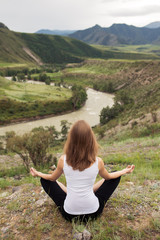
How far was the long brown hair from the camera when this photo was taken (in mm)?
3682

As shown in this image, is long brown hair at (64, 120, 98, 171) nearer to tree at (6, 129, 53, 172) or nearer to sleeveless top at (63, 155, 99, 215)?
sleeveless top at (63, 155, 99, 215)

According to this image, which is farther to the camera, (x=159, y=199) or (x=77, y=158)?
(x=159, y=199)

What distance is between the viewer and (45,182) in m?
4.74

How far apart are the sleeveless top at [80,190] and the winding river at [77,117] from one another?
160ft

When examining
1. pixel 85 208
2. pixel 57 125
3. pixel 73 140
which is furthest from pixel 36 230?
pixel 57 125

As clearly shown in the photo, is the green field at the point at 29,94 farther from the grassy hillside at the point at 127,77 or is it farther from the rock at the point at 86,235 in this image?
the rock at the point at 86,235

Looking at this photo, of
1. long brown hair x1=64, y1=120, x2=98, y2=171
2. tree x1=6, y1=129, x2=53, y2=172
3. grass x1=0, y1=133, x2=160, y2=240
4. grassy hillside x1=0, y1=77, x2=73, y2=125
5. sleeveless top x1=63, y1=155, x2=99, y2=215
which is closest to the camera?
long brown hair x1=64, y1=120, x2=98, y2=171

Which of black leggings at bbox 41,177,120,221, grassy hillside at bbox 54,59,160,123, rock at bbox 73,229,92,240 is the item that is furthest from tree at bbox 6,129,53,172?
grassy hillside at bbox 54,59,160,123

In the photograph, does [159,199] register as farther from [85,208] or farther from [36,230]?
[36,230]

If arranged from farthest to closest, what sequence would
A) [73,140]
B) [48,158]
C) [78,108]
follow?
[78,108] < [48,158] < [73,140]

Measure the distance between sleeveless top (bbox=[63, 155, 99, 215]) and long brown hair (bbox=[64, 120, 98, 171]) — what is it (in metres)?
0.13

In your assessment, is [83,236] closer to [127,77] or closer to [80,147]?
[80,147]

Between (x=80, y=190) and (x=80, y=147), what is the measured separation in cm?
104

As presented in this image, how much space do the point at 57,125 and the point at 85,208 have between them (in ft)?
199
